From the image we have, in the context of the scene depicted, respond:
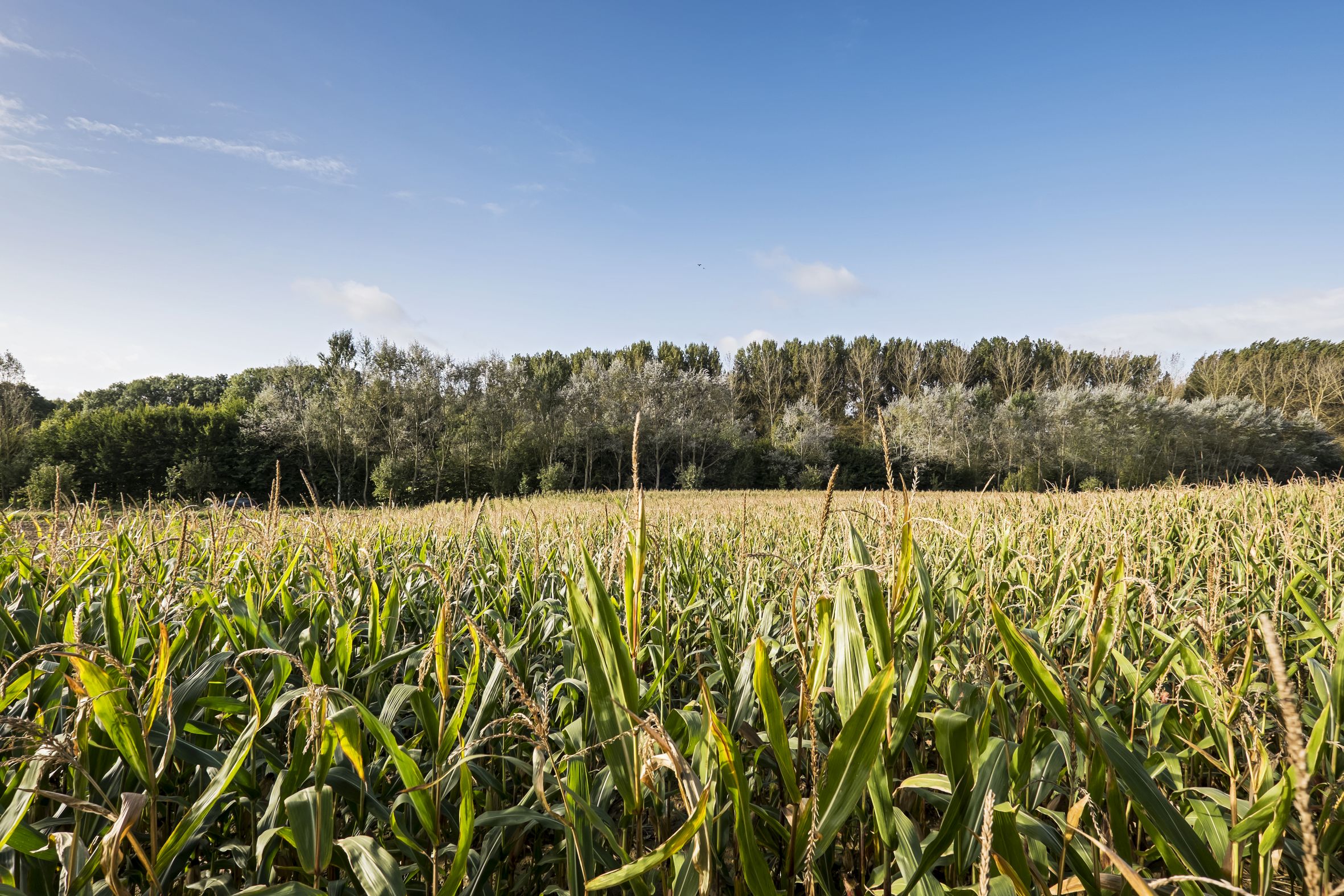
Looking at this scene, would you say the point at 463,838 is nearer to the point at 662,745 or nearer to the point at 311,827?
the point at 311,827

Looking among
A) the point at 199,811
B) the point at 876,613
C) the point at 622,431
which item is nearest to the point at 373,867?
the point at 199,811

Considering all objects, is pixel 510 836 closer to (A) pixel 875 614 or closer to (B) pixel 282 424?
(A) pixel 875 614

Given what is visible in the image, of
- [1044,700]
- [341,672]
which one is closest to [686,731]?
[1044,700]

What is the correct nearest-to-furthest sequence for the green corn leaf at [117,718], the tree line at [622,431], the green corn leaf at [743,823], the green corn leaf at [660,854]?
the green corn leaf at [660,854]
the green corn leaf at [743,823]
the green corn leaf at [117,718]
the tree line at [622,431]

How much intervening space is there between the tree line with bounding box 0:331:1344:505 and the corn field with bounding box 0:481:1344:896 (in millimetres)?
18289

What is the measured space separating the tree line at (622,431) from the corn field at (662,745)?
1829 centimetres

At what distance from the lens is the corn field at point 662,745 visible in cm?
98

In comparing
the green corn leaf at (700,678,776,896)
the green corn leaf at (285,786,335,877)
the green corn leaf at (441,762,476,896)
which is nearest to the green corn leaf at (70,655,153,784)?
the green corn leaf at (285,786,335,877)

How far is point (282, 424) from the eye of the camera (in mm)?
25594

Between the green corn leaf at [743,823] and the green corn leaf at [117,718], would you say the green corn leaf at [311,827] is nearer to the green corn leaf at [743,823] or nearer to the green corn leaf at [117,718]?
the green corn leaf at [117,718]

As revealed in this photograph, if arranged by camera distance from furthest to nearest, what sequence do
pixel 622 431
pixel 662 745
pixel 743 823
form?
pixel 622 431, pixel 743 823, pixel 662 745

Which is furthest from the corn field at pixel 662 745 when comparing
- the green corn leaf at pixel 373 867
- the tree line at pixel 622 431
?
the tree line at pixel 622 431

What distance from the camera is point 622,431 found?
33000 millimetres

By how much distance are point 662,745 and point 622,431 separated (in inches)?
1273
